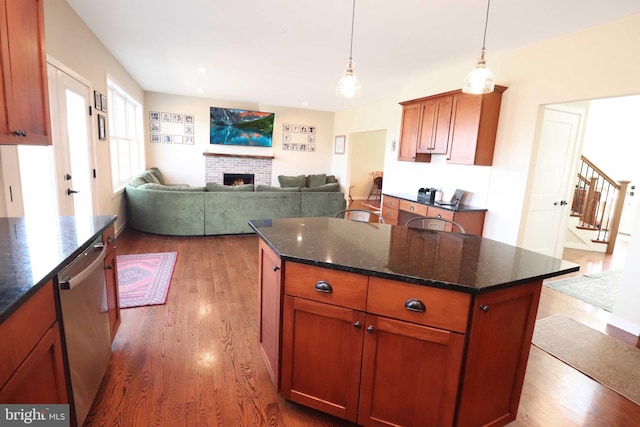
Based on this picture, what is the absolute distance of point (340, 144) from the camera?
339 inches

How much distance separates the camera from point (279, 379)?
1694 mm

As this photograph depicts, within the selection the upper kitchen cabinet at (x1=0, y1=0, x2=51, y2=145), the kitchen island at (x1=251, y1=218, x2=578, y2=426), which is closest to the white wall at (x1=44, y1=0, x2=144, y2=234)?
the upper kitchen cabinet at (x1=0, y1=0, x2=51, y2=145)

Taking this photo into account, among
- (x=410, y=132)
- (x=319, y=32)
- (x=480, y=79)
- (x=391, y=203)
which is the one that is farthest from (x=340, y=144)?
(x=480, y=79)

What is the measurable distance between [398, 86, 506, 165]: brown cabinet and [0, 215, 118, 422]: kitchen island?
3.66 meters

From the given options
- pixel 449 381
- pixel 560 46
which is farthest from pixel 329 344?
pixel 560 46

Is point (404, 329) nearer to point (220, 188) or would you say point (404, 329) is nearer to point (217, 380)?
point (217, 380)

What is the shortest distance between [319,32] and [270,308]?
2.76 metres

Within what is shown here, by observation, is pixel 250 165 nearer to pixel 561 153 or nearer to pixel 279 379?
pixel 561 153

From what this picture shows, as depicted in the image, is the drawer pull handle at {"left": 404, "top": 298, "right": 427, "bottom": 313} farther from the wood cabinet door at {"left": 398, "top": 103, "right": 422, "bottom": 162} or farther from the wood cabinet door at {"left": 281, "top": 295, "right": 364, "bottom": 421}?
the wood cabinet door at {"left": 398, "top": 103, "right": 422, "bottom": 162}

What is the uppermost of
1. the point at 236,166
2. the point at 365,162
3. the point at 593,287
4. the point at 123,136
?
the point at 123,136

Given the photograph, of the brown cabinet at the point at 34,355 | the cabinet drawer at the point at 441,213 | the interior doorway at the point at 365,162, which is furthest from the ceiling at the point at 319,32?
the interior doorway at the point at 365,162

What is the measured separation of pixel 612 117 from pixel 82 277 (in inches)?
339

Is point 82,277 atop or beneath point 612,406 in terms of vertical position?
atop

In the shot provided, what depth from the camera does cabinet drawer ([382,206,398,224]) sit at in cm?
461
